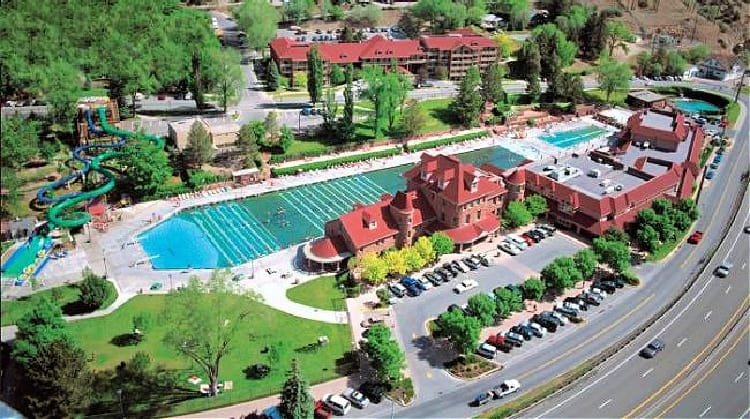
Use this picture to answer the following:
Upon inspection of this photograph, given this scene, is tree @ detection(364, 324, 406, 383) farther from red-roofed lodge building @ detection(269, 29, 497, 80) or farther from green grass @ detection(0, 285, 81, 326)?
red-roofed lodge building @ detection(269, 29, 497, 80)

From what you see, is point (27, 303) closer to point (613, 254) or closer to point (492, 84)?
point (613, 254)

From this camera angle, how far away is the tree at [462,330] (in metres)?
48.6

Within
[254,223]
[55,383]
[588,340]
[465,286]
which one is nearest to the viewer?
[55,383]

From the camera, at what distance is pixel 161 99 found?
98.0m

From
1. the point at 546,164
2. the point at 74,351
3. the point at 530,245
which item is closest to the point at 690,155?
the point at 546,164

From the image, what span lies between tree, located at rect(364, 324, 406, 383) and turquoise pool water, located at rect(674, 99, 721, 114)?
266 feet

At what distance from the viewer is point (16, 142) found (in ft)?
185

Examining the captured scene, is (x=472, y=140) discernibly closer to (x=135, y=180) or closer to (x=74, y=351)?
(x=135, y=180)

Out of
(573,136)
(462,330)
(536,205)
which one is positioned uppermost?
(573,136)

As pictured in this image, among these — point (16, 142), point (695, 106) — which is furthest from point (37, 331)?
point (695, 106)

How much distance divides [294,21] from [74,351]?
4192 inches

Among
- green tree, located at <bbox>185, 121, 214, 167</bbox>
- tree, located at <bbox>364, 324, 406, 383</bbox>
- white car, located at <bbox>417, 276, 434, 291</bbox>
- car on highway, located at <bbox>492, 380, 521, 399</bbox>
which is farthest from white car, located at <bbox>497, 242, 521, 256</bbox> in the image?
green tree, located at <bbox>185, 121, 214, 167</bbox>

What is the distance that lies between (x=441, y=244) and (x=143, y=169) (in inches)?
1280

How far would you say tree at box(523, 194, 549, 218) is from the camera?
68844 mm
